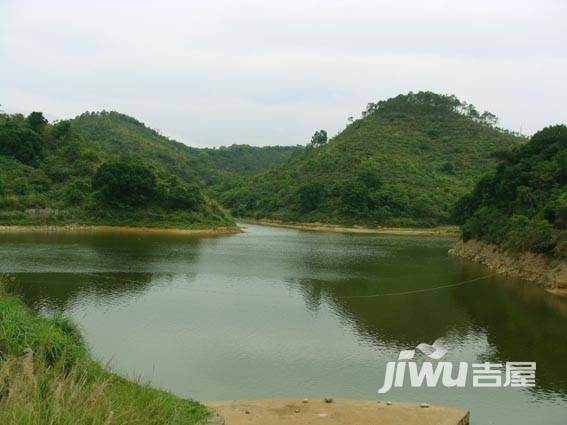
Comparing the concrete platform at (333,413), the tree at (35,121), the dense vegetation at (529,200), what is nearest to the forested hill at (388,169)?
the dense vegetation at (529,200)

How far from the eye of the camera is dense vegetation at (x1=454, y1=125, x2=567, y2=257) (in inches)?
1168

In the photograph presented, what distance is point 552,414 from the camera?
1220 centimetres

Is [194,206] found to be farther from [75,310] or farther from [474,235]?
[75,310]

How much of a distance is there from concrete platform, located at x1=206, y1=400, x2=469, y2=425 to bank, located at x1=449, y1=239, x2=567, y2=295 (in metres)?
18.3

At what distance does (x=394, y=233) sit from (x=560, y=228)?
123ft

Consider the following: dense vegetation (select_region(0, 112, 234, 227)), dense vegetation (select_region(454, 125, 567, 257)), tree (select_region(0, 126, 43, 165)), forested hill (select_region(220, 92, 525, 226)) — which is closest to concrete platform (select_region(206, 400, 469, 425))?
dense vegetation (select_region(454, 125, 567, 257))

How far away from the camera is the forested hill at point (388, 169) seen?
7125cm

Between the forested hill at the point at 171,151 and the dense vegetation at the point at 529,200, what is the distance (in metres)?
46.0

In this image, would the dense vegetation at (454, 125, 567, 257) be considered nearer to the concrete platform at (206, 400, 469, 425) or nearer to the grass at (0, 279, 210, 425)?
the concrete platform at (206, 400, 469, 425)

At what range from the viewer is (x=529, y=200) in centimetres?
3475

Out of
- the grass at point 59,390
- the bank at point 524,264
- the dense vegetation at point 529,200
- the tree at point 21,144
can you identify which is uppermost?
the tree at point 21,144

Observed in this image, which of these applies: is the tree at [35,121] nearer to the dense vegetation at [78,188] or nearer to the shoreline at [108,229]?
the dense vegetation at [78,188]

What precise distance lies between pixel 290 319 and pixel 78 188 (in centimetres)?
4168

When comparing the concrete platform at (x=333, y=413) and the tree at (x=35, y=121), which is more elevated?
the tree at (x=35, y=121)
